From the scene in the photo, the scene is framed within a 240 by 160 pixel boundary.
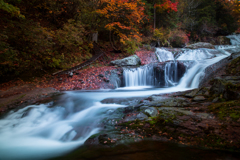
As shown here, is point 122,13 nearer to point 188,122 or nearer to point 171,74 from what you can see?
point 171,74

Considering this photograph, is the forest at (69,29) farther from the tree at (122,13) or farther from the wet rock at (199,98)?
the wet rock at (199,98)

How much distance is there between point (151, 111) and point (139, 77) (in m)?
7.49

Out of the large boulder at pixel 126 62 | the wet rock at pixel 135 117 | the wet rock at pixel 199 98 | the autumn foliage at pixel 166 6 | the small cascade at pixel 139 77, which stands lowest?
the wet rock at pixel 135 117

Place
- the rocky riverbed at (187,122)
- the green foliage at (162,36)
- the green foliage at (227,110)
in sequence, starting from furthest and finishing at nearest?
the green foliage at (162,36) < the green foliage at (227,110) < the rocky riverbed at (187,122)

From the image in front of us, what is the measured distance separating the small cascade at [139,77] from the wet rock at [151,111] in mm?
6985

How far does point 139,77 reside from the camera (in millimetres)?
11477

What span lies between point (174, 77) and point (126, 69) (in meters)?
3.90

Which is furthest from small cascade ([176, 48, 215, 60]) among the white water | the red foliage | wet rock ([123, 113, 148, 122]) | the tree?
wet rock ([123, 113, 148, 122])

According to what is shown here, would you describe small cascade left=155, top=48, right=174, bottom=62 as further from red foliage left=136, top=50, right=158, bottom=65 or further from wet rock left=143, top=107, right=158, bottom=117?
wet rock left=143, top=107, right=158, bottom=117

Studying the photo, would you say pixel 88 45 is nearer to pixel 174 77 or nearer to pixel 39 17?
pixel 39 17

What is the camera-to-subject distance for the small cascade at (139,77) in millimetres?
11305

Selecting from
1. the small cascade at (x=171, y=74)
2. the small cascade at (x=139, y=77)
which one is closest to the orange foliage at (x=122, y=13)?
the small cascade at (x=139, y=77)

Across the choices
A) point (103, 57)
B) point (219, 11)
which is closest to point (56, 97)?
point (103, 57)

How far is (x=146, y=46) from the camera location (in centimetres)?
1911
